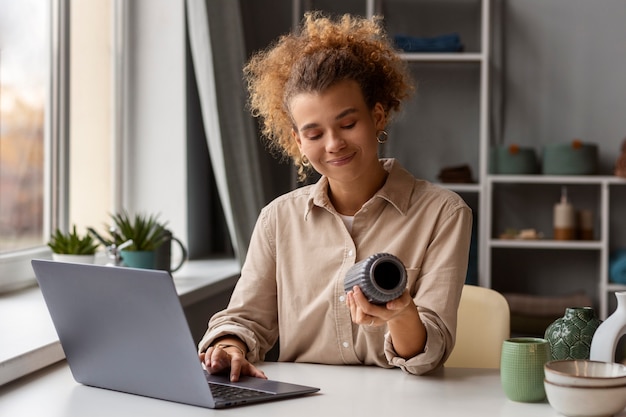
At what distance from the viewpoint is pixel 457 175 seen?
3.82 metres

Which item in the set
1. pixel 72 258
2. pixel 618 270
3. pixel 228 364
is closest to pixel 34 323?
pixel 72 258

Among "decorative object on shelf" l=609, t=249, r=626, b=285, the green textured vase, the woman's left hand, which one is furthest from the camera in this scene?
"decorative object on shelf" l=609, t=249, r=626, b=285

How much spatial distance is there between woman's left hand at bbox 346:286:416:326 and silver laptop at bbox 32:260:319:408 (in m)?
0.15

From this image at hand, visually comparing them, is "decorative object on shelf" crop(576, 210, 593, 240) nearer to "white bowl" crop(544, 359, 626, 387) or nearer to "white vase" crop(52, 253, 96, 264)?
"white vase" crop(52, 253, 96, 264)

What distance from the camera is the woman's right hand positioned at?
1.48m

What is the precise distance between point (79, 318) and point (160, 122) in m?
1.93

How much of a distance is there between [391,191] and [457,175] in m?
2.14

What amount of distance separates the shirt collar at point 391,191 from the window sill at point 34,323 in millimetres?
549

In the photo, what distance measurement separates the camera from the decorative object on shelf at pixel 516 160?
3.80m

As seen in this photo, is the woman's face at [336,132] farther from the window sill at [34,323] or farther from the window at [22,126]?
the window at [22,126]

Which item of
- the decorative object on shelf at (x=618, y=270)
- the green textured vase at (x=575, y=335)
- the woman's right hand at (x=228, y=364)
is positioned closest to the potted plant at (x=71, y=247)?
the woman's right hand at (x=228, y=364)

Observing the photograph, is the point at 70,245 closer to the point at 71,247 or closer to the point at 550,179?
the point at 71,247

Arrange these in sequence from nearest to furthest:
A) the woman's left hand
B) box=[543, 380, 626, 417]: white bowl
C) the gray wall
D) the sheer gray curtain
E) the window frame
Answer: box=[543, 380, 626, 417]: white bowl < the woman's left hand < the window frame < the sheer gray curtain < the gray wall

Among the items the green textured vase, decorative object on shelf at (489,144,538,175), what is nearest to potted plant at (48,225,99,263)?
the green textured vase
